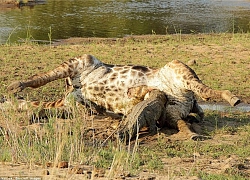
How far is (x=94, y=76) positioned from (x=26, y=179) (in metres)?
3.65

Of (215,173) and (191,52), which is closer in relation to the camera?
(215,173)

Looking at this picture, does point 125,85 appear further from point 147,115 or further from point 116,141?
point 116,141

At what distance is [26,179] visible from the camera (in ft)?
13.1

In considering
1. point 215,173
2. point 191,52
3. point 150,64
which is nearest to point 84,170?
point 215,173

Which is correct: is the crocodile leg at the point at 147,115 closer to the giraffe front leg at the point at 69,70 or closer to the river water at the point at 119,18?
the giraffe front leg at the point at 69,70

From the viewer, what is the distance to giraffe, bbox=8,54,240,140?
6930 millimetres

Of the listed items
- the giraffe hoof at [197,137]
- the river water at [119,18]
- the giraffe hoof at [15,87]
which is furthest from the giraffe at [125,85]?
the river water at [119,18]

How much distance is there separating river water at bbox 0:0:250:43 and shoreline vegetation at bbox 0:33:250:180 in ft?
18.4

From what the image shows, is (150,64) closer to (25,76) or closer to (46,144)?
(25,76)

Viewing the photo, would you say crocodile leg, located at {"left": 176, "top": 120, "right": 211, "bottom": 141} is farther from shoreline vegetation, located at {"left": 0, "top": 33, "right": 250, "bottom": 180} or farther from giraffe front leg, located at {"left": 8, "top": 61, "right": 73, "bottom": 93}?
giraffe front leg, located at {"left": 8, "top": 61, "right": 73, "bottom": 93}

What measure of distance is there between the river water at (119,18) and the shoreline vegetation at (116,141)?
561 cm

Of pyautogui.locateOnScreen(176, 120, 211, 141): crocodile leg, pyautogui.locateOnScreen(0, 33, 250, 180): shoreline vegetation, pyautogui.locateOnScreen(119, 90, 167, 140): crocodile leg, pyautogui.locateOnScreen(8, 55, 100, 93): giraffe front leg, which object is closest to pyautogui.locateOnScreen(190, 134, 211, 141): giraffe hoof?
pyautogui.locateOnScreen(176, 120, 211, 141): crocodile leg

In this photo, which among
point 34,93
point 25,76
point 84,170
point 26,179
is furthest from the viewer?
point 25,76

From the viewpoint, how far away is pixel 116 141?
597 centimetres
